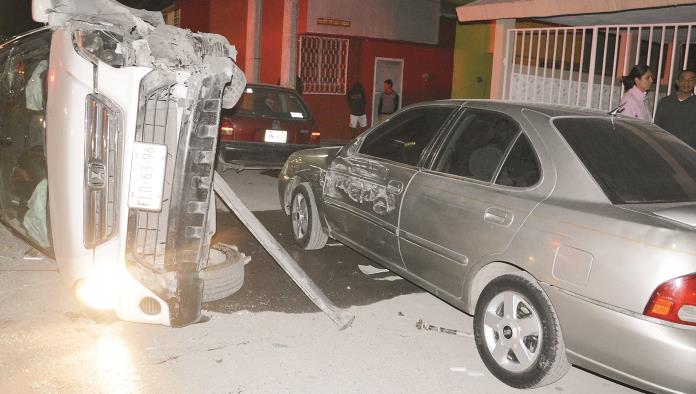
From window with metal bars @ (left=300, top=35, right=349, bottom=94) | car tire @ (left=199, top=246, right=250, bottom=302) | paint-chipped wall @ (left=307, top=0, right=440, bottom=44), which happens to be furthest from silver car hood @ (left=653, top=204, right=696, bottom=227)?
window with metal bars @ (left=300, top=35, right=349, bottom=94)

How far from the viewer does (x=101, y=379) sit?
3.37 m

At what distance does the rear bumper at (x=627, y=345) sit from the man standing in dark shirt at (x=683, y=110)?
4040 mm

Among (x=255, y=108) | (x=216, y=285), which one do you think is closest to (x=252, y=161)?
(x=255, y=108)

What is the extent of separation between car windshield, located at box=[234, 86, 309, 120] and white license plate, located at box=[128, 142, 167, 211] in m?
5.97

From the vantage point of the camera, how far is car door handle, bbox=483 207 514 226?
11.7ft

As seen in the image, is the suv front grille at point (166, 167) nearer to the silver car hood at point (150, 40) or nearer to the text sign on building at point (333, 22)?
the silver car hood at point (150, 40)

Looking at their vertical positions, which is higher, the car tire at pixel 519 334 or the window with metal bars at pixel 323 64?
the window with metal bars at pixel 323 64

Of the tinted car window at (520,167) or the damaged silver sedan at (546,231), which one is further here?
the tinted car window at (520,167)

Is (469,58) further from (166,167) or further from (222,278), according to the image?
(166,167)

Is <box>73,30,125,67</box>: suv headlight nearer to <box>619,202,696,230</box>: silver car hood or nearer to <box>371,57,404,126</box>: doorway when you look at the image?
<box>619,202,696,230</box>: silver car hood

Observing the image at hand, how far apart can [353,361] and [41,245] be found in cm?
226

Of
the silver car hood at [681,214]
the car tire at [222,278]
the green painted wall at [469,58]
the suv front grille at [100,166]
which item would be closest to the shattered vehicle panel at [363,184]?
the car tire at [222,278]

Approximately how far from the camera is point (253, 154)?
9430mm

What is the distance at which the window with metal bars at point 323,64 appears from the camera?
16969 millimetres
